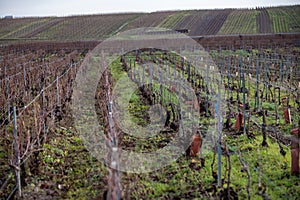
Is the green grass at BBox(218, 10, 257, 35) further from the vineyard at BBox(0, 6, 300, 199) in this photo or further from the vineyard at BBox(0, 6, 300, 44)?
the vineyard at BBox(0, 6, 300, 199)

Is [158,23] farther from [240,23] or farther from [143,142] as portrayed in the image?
[143,142]

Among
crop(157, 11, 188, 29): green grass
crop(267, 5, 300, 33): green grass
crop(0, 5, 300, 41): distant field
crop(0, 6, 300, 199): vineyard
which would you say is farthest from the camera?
crop(157, 11, 188, 29): green grass

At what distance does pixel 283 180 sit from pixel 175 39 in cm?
2293

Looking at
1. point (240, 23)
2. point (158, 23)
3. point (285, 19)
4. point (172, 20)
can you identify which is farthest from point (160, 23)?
point (285, 19)

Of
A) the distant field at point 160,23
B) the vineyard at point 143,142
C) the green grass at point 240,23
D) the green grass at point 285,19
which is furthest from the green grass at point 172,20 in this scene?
the vineyard at point 143,142

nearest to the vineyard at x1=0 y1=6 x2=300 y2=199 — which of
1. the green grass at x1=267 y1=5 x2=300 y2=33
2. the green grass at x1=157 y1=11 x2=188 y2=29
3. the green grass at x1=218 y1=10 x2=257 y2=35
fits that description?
the green grass at x1=267 y1=5 x2=300 y2=33

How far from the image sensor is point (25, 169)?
5918 millimetres

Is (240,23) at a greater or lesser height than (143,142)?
greater

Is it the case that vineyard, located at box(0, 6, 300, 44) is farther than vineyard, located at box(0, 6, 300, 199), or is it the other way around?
vineyard, located at box(0, 6, 300, 44)

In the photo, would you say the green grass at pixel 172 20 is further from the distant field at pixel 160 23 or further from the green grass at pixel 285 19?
the green grass at pixel 285 19

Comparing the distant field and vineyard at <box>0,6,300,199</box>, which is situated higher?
the distant field

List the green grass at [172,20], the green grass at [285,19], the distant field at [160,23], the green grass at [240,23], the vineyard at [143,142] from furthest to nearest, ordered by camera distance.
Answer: the green grass at [172,20], the distant field at [160,23], the green grass at [240,23], the green grass at [285,19], the vineyard at [143,142]

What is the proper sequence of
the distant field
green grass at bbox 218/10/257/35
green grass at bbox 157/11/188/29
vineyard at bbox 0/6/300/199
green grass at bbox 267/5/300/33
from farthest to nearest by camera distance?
green grass at bbox 157/11/188/29 → the distant field → green grass at bbox 218/10/257/35 → green grass at bbox 267/5/300/33 → vineyard at bbox 0/6/300/199

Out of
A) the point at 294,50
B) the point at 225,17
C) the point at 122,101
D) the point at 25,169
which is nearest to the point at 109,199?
the point at 25,169
